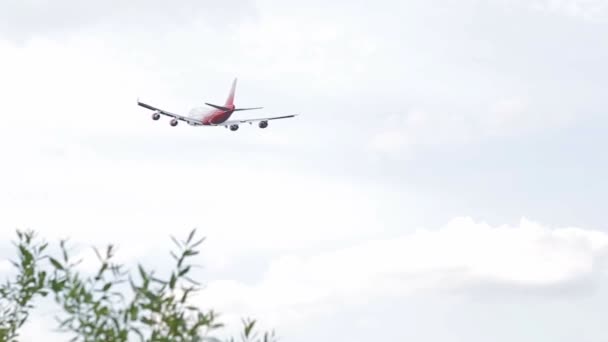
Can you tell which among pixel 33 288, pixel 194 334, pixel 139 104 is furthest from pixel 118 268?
pixel 139 104

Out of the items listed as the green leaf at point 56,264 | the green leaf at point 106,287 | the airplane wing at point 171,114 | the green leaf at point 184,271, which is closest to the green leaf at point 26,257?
the green leaf at point 56,264

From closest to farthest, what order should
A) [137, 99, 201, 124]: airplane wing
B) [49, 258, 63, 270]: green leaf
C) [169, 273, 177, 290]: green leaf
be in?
[169, 273, 177, 290]: green leaf, [49, 258, 63, 270]: green leaf, [137, 99, 201, 124]: airplane wing

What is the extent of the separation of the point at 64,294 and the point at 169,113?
431 feet

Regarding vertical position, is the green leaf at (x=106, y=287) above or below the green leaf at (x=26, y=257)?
below

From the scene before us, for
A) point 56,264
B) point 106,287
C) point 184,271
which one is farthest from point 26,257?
point 184,271

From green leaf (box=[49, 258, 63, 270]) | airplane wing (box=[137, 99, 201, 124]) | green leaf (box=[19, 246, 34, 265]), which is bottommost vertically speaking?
green leaf (box=[49, 258, 63, 270])

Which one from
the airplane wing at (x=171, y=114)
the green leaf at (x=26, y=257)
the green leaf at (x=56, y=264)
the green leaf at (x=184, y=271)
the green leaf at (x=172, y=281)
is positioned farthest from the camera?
the airplane wing at (x=171, y=114)

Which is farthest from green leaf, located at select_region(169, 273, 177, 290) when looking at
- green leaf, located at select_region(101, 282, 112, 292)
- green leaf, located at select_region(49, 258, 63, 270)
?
green leaf, located at select_region(49, 258, 63, 270)

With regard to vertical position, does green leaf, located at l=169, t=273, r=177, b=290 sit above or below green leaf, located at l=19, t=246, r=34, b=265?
below

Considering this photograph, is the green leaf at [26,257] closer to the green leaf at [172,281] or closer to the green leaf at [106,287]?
the green leaf at [106,287]

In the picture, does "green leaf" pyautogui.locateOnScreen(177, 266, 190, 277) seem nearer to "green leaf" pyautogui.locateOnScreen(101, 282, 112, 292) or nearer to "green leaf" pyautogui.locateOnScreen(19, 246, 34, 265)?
"green leaf" pyautogui.locateOnScreen(101, 282, 112, 292)

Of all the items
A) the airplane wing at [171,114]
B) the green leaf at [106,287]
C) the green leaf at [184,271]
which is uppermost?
the airplane wing at [171,114]

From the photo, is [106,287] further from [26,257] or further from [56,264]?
[26,257]

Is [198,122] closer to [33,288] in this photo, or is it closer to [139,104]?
[139,104]
